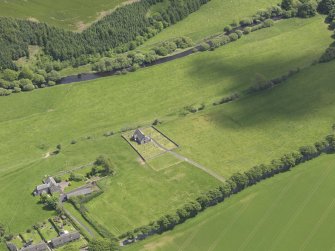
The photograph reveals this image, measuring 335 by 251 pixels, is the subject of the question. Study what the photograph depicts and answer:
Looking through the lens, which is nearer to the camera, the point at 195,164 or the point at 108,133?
the point at 195,164

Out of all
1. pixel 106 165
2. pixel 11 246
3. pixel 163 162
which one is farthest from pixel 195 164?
pixel 11 246

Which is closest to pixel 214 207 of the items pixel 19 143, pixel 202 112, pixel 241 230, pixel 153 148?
pixel 241 230

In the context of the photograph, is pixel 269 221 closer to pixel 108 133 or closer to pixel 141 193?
pixel 141 193

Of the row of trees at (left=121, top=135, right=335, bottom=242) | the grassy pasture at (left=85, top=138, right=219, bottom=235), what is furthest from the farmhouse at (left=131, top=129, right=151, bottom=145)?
the row of trees at (left=121, top=135, right=335, bottom=242)

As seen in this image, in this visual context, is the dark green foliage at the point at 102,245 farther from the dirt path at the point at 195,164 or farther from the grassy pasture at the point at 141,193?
the dirt path at the point at 195,164

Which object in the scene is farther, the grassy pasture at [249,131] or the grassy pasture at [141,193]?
the grassy pasture at [249,131]

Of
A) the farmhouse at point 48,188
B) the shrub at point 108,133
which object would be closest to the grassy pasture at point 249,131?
the shrub at point 108,133
